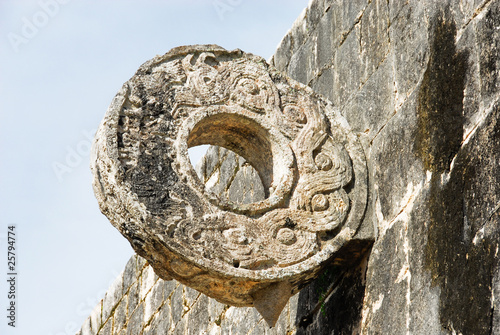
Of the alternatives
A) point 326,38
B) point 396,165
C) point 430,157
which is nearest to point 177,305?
point 326,38

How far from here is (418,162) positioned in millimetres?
3678

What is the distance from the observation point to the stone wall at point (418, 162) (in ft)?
10.1

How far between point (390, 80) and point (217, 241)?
4.08 feet

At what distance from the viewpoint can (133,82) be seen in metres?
4.16

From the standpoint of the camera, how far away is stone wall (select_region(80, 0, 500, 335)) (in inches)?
122

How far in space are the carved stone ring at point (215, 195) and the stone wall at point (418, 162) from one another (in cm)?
21

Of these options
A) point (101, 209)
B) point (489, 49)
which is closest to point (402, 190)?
point (489, 49)

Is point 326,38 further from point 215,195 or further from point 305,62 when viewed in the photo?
point 215,195

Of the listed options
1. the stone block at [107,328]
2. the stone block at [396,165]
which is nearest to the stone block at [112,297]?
the stone block at [107,328]

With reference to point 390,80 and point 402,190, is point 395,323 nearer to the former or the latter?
point 402,190

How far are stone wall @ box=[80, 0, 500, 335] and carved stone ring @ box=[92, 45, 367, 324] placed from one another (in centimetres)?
21

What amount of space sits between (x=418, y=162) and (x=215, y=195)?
949 mm

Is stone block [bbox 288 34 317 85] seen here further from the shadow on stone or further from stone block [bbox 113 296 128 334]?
stone block [bbox 113 296 128 334]

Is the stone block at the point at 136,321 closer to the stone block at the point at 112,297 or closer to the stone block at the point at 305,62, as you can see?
the stone block at the point at 112,297
